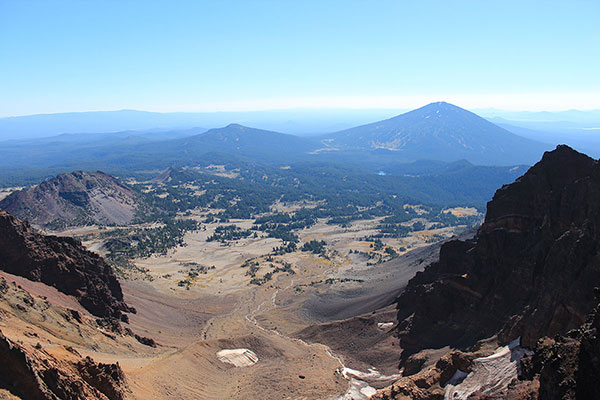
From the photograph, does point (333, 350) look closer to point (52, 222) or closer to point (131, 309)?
point (131, 309)

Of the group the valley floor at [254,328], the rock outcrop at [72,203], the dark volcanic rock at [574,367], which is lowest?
the valley floor at [254,328]

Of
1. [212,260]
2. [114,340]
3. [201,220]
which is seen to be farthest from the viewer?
[201,220]

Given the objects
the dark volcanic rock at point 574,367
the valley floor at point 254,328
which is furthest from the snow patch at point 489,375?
the valley floor at point 254,328

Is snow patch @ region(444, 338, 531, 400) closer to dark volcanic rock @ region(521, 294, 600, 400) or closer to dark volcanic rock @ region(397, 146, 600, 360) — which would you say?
dark volcanic rock @ region(397, 146, 600, 360)

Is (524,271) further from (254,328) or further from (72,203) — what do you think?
(72,203)

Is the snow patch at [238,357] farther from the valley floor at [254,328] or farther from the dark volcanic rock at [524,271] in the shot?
the dark volcanic rock at [524,271]

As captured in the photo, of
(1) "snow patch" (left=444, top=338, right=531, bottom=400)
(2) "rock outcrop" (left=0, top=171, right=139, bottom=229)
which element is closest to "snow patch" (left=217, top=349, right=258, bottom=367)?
(1) "snow patch" (left=444, top=338, right=531, bottom=400)

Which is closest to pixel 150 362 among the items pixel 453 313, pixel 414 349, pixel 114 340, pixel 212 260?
pixel 114 340

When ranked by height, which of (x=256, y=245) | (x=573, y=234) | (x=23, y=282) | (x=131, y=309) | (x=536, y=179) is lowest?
(x=256, y=245)
